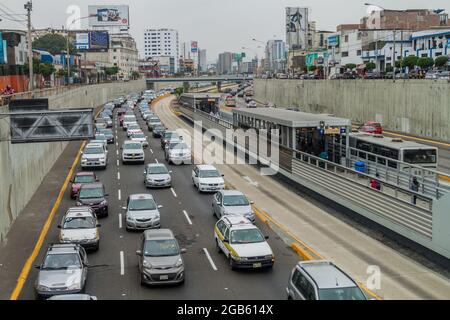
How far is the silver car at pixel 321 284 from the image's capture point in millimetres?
14420

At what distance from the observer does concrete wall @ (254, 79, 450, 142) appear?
5212cm

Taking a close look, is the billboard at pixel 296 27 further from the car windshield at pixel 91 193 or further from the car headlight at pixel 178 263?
the car headlight at pixel 178 263

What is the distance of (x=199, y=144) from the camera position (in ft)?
183

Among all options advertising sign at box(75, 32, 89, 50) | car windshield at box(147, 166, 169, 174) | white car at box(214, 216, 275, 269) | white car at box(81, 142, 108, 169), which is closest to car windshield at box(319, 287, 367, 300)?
white car at box(214, 216, 275, 269)

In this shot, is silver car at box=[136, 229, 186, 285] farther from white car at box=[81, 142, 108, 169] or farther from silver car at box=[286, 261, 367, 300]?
white car at box=[81, 142, 108, 169]

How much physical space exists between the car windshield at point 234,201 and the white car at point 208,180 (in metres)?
6.53

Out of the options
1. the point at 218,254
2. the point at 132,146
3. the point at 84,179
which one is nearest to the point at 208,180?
the point at 84,179

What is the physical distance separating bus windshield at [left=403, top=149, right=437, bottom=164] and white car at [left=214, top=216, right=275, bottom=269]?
10.4 m

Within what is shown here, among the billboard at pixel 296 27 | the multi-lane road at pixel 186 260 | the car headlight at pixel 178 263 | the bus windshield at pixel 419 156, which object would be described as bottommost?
the multi-lane road at pixel 186 260

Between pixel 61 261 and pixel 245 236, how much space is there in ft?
19.9

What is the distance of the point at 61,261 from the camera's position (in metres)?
18.5

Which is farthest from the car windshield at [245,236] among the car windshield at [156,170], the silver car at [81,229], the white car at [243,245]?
the car windshield at [156,170]

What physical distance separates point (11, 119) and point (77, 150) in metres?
25.1
